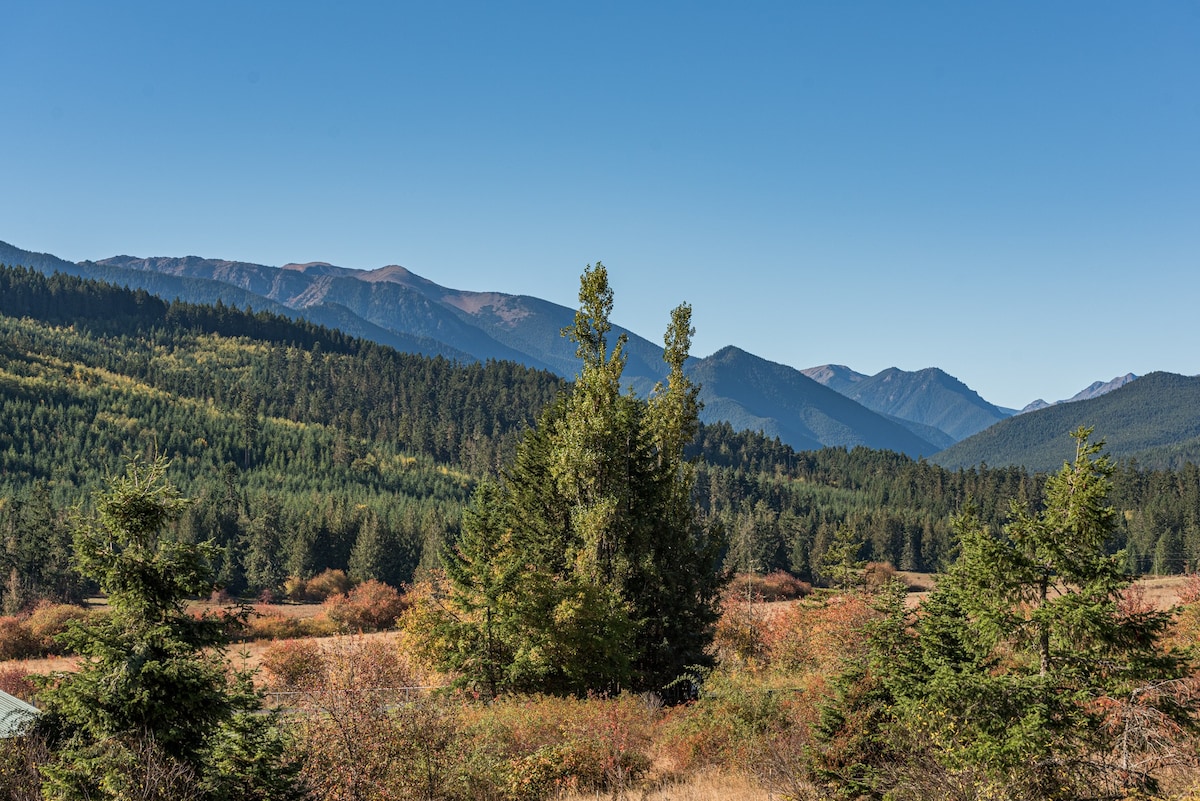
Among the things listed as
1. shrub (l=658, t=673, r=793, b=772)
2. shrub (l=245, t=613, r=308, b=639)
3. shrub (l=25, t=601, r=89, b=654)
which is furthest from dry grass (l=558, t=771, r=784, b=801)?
shrub (l=245, t=613, r=308, b=639)

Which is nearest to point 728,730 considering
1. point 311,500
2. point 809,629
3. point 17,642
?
point 809,629

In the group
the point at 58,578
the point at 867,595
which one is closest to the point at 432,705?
the point at 867,595

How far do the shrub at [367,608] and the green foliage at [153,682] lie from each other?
194 ft

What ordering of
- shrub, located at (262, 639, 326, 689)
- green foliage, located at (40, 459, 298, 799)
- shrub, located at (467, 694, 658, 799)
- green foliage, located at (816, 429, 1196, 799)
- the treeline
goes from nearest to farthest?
A: green foliage, located at (816, 429, 1196, 799) → green foliage, located at (40, 459, 298, 799) → shrub, located at (467, 694, 658, 799) → shrub, located at (262, 639, 326, 689) → the treeline

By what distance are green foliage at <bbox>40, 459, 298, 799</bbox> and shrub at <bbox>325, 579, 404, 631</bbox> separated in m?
59.1

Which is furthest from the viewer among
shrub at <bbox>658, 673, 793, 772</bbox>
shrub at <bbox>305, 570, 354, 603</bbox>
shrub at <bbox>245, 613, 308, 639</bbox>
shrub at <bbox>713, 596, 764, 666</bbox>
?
shrub at <bbox>305, 570, 354, 603</bbox>

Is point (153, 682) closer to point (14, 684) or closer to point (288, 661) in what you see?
point (288, 661)

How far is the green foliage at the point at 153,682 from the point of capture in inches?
559

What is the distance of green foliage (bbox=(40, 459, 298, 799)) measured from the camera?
14195 millimetres

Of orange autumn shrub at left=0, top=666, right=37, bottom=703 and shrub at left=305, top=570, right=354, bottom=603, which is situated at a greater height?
orange autumn shrub at left=0, top=666, right=37, bottom=703

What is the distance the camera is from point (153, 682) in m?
14.7

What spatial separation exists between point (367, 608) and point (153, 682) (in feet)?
210

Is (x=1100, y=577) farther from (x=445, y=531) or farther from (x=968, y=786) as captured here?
(x=445, y=531)

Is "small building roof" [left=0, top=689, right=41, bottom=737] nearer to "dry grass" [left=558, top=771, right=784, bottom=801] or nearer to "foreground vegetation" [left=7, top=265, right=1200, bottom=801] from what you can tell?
"foreground vegetation" [left=7, top=265, right=1200, bottom=801]
